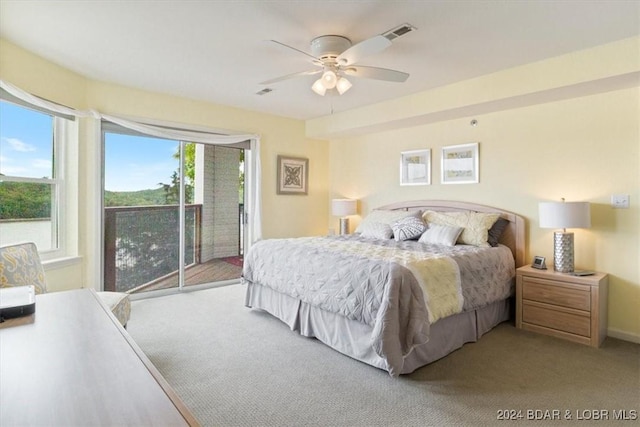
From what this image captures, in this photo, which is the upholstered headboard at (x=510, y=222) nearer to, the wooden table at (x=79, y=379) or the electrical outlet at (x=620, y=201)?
the electrical outlet at (x=620, y=201)

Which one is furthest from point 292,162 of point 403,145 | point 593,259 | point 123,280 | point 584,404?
point 584,404

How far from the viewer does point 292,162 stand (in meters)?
5.46

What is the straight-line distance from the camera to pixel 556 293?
9.98 feet

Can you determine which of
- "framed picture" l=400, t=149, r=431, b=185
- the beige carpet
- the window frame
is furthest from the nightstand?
the window frame

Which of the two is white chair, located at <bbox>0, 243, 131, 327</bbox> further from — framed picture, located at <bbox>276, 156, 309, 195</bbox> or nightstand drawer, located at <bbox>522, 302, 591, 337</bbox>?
nightstand drawer, located at <bbox>522, 302, 591, 337</bbox>

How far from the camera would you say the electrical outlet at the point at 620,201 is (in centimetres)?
303

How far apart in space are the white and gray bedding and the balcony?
130 cm

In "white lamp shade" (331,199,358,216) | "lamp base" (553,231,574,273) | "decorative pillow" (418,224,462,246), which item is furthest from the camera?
"white lamp shade" (331,199,358,216)

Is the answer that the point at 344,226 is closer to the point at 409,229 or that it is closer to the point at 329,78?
the point at 409,229

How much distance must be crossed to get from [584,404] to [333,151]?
4599mm

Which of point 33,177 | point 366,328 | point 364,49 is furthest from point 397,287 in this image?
point 33,177

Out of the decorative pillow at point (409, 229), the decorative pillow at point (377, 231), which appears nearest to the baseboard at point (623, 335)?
the decorative pillow at point (409, 229)

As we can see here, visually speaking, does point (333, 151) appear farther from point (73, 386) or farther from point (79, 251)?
point (73, 386)

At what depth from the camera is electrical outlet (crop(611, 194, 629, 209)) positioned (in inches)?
119
